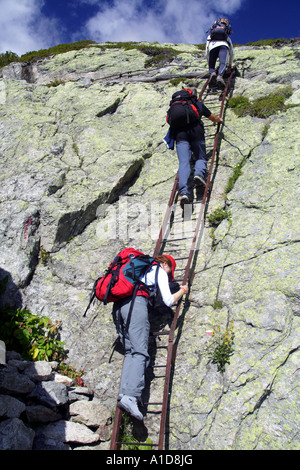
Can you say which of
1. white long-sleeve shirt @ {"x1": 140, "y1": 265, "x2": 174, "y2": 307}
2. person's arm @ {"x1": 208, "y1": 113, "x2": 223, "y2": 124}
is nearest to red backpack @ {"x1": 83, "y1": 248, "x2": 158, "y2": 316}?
white long-sleeve shirt @ {"x1": 140, "y1": 265, "x2": 174, "y2": 307}

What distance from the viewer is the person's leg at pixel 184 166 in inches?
343

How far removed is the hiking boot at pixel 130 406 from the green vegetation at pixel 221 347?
1.57 m

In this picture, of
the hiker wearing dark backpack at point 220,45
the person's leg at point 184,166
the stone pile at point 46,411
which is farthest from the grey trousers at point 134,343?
the hiker wearing dark backpack at point 220,45

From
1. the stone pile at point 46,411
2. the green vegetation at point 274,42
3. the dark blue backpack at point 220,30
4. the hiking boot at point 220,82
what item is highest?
the green vegetation at point 274,42

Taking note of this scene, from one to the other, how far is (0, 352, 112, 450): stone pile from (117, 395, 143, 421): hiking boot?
74cm

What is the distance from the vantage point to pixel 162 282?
6348 mm

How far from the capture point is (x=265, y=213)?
317 inches

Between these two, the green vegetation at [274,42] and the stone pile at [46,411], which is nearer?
the stone pile at [46,411]

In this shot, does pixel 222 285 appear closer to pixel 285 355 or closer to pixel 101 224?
pixel 285 355

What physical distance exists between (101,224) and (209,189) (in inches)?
127

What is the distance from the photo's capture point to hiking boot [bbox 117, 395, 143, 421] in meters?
5.28

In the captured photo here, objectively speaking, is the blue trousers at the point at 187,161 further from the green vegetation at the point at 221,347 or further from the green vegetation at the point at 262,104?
the green vegetation at the point at 221,347

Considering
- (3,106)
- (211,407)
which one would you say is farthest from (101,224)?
(3,106)
